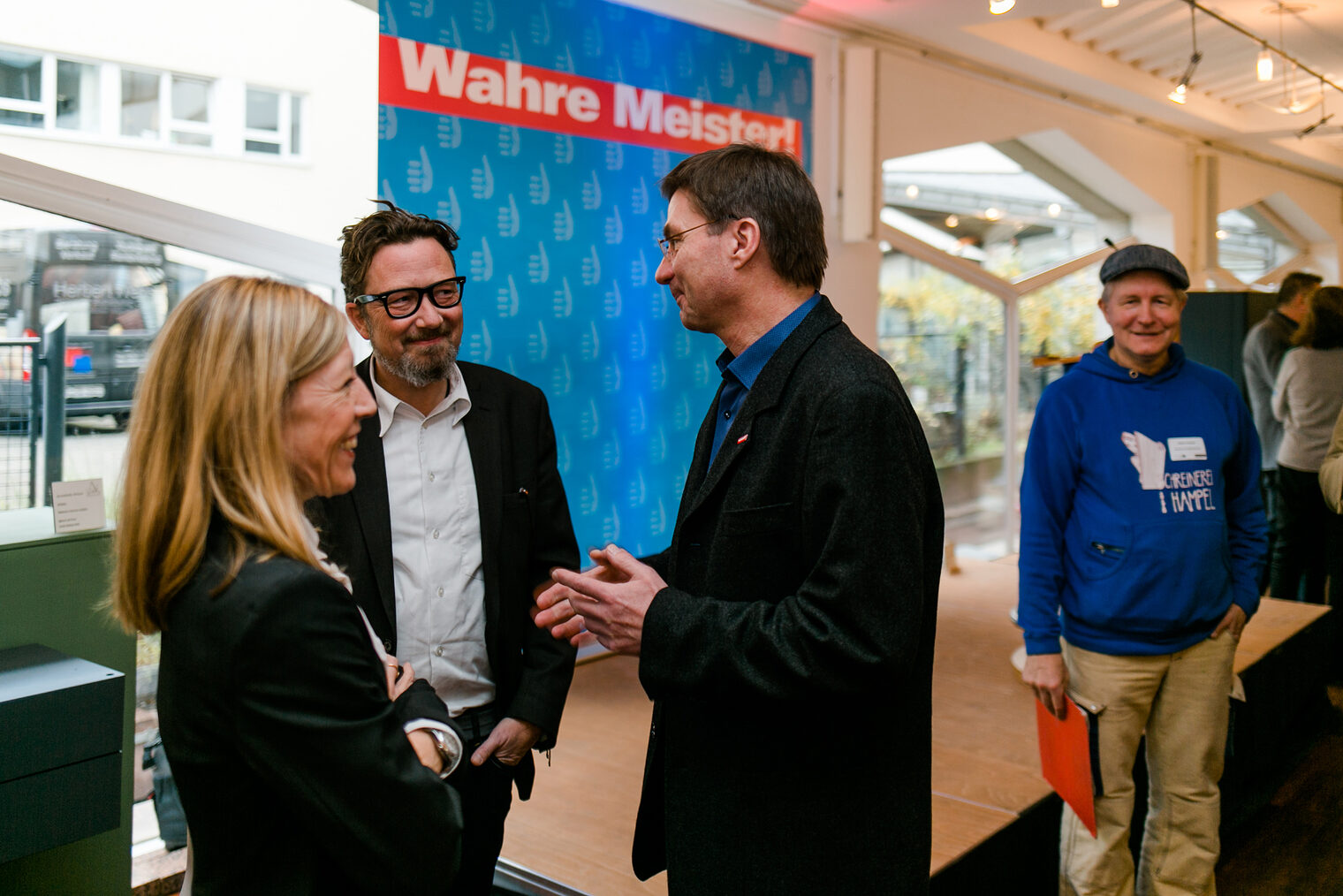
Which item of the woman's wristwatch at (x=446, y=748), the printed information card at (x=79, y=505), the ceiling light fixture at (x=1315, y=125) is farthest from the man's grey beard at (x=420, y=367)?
the ceiling light fixture at (x=1315, y=125)

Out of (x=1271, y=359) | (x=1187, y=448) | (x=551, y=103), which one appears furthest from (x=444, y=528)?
(x=1271, y=359)

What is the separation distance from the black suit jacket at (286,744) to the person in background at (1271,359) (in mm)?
5724

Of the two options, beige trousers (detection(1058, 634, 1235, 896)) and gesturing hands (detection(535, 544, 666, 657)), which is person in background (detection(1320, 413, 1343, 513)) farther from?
gesturing hands (detection(535, 544, 666, 657))

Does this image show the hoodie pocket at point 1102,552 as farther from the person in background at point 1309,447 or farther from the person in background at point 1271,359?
the person in background at point 1271,359

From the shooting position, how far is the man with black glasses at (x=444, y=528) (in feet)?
6.14

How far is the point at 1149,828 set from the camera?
2.63 m

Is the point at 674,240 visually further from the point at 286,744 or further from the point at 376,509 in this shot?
the point at 286,744

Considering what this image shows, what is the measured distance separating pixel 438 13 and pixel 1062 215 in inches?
273

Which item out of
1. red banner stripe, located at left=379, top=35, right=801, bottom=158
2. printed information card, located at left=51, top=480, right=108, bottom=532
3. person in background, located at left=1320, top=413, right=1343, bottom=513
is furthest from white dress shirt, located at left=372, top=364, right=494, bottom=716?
person in background, located at left=1320, top=413, right=1343, bottom=513

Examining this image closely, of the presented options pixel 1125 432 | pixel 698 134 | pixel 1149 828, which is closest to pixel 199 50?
pixel 698 134

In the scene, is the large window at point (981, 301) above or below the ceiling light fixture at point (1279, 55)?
below

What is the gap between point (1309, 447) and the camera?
5129 millimetres

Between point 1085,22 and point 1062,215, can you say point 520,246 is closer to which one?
point 1085,22

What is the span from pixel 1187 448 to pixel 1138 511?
207 mm
